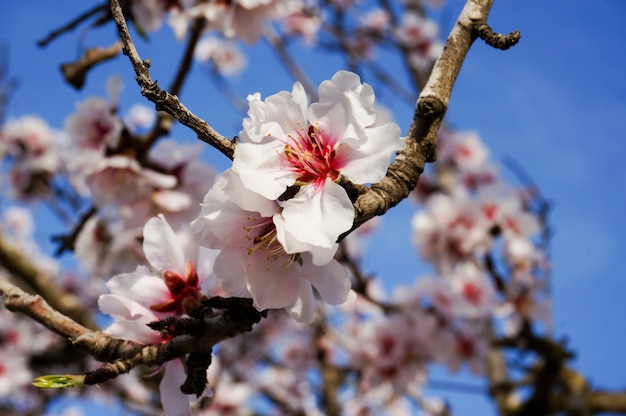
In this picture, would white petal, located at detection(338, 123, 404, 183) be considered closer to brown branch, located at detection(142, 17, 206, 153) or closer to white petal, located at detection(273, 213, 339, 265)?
white petal, located at detection(273, 213, 339, 265)

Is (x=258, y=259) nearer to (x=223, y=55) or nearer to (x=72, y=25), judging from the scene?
(x=72, y=25)

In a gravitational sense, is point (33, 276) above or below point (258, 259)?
above

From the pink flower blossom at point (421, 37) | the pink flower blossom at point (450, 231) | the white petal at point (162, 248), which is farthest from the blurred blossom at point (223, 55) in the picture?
the white petal at point (162, 248)

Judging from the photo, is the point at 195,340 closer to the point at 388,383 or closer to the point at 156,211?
the point at 156,211

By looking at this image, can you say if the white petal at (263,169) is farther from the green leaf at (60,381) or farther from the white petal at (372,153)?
the green leaf at (60,381)

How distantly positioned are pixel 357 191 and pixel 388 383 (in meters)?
2.56

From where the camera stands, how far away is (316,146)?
2.86ft

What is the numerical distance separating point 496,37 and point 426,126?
0.65 feet

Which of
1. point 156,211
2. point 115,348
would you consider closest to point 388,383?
point 156,211

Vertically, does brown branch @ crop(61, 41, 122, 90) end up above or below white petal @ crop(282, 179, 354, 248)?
above

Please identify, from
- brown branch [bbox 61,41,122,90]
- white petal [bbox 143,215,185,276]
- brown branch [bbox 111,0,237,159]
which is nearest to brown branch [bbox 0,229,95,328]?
brown branch [bbox 61,41,122,90]

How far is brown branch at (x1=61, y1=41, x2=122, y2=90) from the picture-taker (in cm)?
180

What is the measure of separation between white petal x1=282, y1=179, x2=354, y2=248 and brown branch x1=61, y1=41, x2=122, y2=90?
1350mm

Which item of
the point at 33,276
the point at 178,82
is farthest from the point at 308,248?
the point at 33,276
